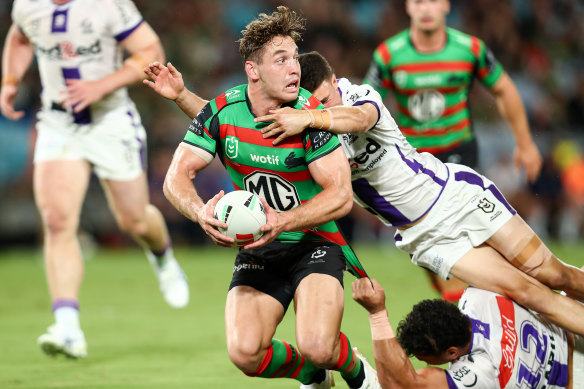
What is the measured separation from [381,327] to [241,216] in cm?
100

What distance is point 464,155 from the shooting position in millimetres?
7977

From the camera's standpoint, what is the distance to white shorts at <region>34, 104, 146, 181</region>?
24.5ft

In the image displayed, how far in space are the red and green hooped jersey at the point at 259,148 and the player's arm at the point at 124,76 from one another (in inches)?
93.4

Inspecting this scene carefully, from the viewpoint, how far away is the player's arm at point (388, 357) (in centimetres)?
460

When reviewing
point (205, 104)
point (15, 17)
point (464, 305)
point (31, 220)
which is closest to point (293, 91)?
point (205, 104)

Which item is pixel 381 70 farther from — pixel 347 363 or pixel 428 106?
pixel 347 363

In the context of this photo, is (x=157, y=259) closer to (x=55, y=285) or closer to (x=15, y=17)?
(x=55, y=285)

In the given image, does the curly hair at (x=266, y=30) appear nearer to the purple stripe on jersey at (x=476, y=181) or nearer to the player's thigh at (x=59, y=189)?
the purple stripe on jersey at (x=476, y=181)

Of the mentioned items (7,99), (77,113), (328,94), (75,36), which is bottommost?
(7,99)

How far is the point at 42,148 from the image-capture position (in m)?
7.47

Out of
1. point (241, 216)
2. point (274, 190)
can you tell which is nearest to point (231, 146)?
point (274, 190)

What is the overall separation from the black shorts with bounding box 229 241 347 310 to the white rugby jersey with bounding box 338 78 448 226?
45 centimetres

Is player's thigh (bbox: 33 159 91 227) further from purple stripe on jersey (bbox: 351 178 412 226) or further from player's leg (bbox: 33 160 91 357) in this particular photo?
purple stripe on jersey (bbox: 351 178 412 226)

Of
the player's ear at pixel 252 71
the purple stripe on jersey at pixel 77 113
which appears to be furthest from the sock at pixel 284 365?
the purple stripe on jersey at pixel 77 113
